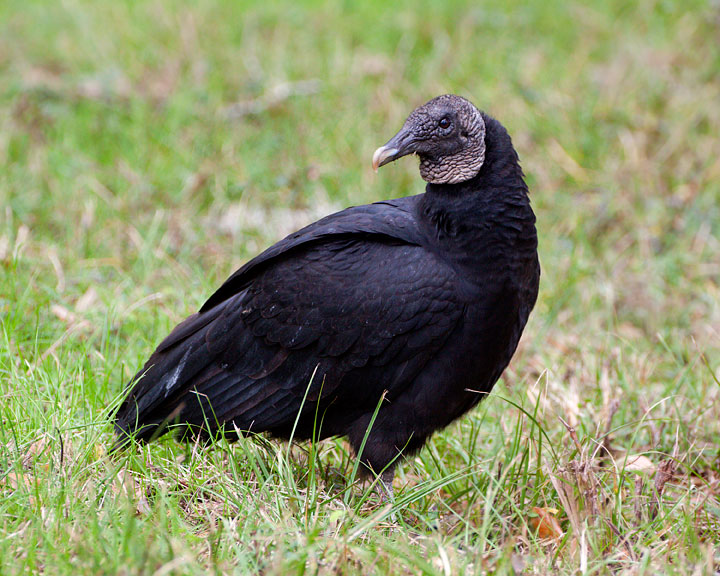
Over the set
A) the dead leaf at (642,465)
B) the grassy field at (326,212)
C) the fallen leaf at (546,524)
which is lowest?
the dead leaf at (642,465)

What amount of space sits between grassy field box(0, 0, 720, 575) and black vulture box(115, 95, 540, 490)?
0.62 feet

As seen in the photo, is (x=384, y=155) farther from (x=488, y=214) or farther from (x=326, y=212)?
(x=326, y=212)

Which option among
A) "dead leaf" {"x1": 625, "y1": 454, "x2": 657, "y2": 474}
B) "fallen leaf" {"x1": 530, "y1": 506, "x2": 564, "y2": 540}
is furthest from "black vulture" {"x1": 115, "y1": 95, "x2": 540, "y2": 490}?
"dead leaf" {"x1": 625, "y1": 454, "x2": 657, "y2": 474}

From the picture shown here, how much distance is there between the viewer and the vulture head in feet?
9.87

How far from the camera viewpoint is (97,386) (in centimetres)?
343

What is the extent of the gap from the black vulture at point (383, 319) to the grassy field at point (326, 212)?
188 mm

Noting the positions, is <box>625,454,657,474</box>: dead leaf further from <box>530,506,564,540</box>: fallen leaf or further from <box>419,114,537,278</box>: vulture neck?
<box>419,114,537,278</box>: vulture neck

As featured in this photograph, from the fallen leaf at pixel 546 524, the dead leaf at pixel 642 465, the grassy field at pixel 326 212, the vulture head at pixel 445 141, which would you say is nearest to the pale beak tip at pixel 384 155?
the vulture head at pixel 445 141

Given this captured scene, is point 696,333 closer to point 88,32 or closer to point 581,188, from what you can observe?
point 581,188

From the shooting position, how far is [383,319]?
9.63 ft

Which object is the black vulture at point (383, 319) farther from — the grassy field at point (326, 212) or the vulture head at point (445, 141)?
the grassy field at point (326, 212)

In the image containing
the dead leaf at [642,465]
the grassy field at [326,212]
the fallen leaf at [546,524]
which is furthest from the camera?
the dead leaf at [642,465]

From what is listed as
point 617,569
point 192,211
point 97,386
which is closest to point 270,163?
point 192,211

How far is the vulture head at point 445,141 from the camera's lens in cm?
301
